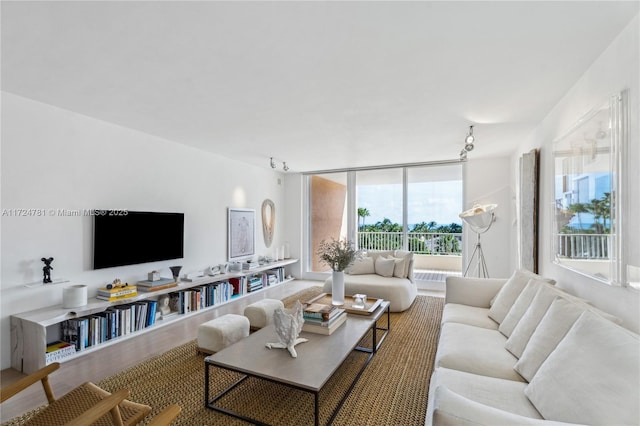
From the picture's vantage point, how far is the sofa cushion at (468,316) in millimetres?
2584

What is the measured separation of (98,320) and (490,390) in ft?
11.3

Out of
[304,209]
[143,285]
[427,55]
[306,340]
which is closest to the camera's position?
[427,55]

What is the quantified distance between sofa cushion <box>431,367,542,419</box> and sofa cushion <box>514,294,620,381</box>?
11cm

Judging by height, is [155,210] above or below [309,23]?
below

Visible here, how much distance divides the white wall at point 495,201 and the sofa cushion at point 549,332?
12.8 ft

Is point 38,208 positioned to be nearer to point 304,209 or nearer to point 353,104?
point 353,104

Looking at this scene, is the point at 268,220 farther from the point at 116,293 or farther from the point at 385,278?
the point at 116,293

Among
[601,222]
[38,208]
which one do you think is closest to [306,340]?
[601,222]

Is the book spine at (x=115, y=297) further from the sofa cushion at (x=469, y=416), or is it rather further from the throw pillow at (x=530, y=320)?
the throw pillow at (x=530, y=320)

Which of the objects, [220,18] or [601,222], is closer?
[220,18]

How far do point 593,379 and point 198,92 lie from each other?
10.1 ft

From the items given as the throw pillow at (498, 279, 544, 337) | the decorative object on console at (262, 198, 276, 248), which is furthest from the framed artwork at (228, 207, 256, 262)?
the throw pillow at (498, 279, 544, 337)

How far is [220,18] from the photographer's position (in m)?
1.68

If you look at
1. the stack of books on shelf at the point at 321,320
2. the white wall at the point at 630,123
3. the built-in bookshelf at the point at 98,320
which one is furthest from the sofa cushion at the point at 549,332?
the built-in bookshelf at the point at 98,320
